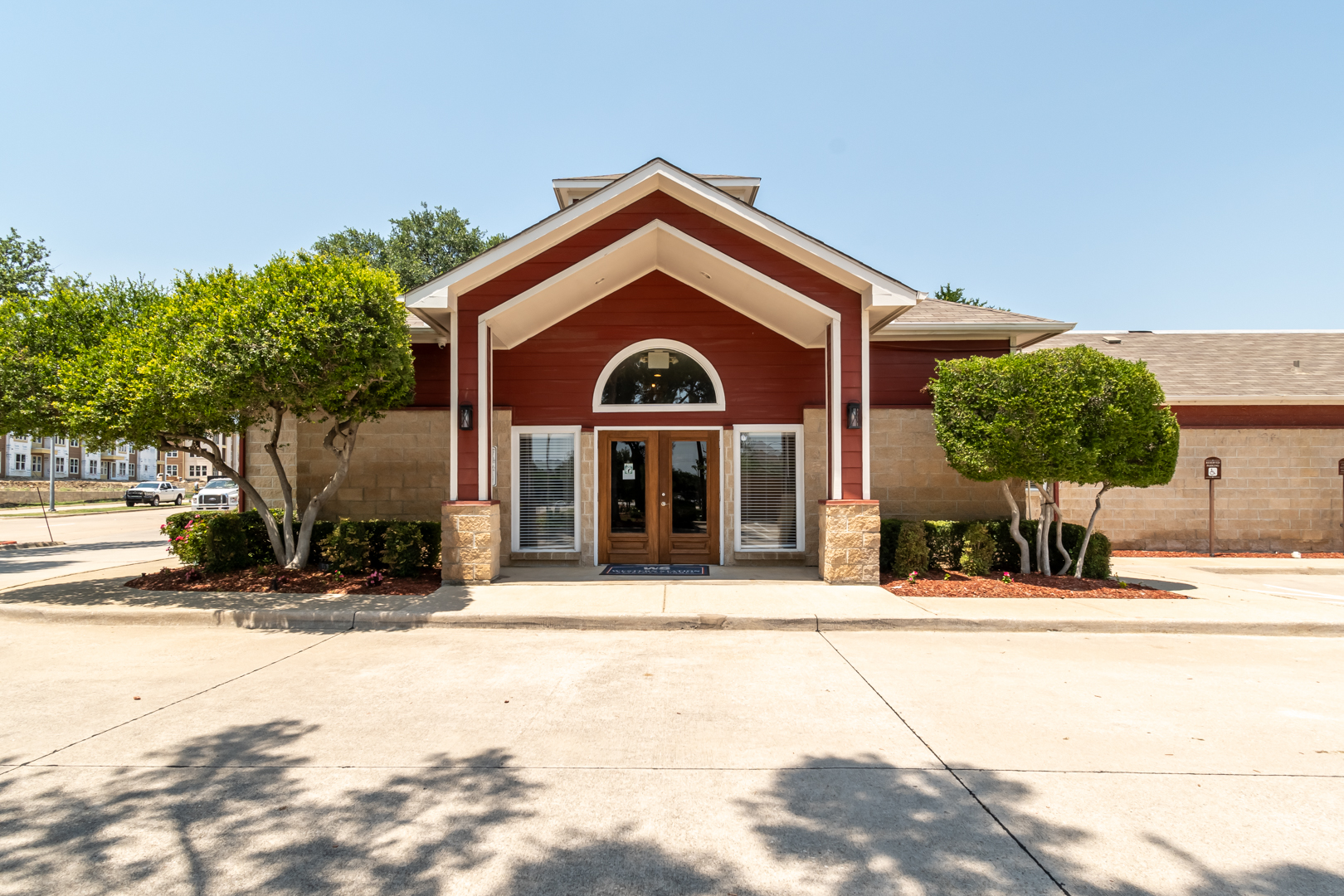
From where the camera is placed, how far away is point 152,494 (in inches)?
1646

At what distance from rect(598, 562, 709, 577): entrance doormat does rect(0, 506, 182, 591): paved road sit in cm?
894

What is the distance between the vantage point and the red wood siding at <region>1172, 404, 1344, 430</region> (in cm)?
1437

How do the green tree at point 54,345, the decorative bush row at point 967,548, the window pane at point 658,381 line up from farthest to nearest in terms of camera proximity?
the window pane at point 658,381, the decorative bush row at point 967,548, the green tree at point 54,345

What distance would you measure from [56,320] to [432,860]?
1044 cm

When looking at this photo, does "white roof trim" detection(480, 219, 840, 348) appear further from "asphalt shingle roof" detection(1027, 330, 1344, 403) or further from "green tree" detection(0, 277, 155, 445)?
"asphalt shingle roof" detection(1027, 330, 1344, 403)

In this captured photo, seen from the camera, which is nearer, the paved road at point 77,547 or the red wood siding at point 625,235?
the red wood siding at point 625,235

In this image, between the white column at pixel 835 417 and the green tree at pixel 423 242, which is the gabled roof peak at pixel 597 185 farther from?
the green tree at pixel 423 242

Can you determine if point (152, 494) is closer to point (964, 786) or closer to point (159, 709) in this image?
point (159, 709)

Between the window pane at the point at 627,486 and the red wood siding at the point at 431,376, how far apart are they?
10.4ft

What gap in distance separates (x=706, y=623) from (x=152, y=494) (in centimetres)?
4691

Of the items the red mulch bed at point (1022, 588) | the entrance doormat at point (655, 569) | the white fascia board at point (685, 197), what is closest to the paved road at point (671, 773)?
the red mulch bed at point (1022, 588)

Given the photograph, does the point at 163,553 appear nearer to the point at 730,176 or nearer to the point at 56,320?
the point at 56,320

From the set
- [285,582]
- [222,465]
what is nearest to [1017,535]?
[285,582]

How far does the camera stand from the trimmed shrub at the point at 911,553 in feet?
33.9
